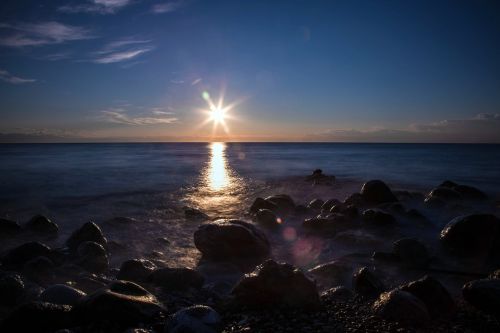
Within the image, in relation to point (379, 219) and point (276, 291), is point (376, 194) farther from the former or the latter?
point (276, 291)

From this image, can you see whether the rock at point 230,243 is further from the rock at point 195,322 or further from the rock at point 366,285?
the rock at point 195,322

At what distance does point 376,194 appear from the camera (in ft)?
45.2

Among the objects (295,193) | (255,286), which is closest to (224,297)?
(255,286)

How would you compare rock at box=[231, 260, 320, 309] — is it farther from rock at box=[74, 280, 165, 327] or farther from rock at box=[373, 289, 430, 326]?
rock at box=[74, 280, 165, 327]

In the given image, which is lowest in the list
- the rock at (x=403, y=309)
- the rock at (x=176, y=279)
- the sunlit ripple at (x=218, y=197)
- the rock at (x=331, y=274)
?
the sunlit ripple at (x=218, y=197)

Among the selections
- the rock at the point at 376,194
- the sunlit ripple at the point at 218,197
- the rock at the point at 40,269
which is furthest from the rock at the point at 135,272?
the rock at the point at 376,194

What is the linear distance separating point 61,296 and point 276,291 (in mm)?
3098

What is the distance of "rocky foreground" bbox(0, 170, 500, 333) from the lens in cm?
424

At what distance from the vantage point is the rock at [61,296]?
4.62 meters

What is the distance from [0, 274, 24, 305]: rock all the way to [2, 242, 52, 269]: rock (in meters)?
1.48

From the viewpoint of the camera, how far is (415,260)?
6984 mm

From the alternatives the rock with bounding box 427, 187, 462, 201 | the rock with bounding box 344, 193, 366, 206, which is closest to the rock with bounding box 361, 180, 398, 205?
the rock with bounding box 344, 193, 366, 206

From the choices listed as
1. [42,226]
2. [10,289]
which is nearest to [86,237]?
[42,226]

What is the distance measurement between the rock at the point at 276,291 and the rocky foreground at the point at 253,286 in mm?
15
